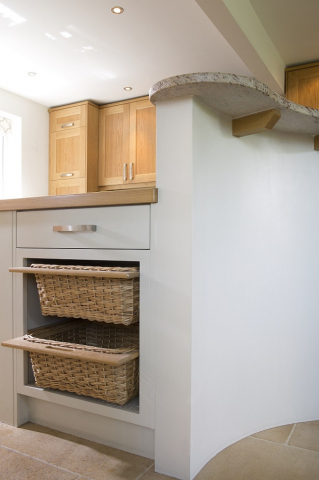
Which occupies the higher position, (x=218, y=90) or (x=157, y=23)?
(x=157, y=23)

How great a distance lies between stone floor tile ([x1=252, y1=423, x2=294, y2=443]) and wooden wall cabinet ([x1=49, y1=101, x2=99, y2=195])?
298 cm

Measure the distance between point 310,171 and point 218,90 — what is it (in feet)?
2.17

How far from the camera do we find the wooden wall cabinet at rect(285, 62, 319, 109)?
274 centimetres

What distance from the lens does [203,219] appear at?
125 cm

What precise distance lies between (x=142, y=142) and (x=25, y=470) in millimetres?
3119

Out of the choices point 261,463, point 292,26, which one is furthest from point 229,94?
point 292,26

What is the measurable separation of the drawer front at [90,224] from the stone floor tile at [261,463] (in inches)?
29.9

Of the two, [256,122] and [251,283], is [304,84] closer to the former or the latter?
[256,122]

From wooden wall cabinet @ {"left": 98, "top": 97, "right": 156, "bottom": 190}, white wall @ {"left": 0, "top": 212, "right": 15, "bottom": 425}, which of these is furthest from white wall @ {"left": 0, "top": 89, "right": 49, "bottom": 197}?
white wall @ {"left": 0, "top": 212, "right": 15, "bottom": 425}

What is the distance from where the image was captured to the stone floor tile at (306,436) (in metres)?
1.40

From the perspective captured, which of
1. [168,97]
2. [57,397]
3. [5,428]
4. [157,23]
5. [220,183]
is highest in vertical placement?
[157,23]

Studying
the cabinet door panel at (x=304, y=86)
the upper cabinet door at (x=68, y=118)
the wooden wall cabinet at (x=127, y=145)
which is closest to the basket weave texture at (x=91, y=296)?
the cabinet door panel at (x=304, y=86)

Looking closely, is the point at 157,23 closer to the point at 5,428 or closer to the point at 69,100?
the point at 69,100

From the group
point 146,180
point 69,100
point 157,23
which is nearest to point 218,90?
point 157,23
